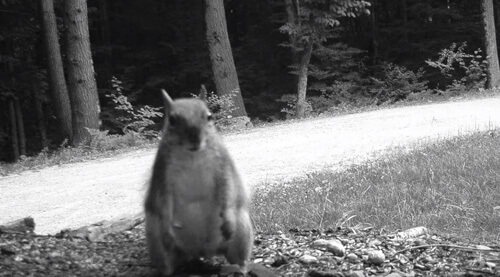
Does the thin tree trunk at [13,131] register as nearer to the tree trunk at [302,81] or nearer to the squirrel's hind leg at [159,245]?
the tree trunk at [302,81]

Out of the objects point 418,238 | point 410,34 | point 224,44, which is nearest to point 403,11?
point 410,34

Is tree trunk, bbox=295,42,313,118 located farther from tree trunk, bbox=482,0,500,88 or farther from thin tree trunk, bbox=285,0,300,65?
tree trunk, bbox=482,0,500,88

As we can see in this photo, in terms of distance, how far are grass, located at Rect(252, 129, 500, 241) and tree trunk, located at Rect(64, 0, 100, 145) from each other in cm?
894

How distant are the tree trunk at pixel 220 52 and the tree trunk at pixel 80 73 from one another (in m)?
3.81

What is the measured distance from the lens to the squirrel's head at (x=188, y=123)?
8.79ft

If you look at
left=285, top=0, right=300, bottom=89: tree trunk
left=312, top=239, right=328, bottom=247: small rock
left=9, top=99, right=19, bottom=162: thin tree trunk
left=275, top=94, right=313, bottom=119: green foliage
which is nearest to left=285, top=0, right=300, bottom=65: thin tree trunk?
left=285, top=0, right=300, bottom=89: tree trunk

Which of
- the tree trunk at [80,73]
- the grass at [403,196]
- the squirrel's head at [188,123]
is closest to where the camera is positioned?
the squirrel's head at [188,123]

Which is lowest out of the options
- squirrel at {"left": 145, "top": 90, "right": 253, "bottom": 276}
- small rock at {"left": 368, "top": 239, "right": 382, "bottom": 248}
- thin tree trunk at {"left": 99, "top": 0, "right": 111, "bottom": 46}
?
small rock at {"left": 368, "top": 239, "right": 382, "bottom": 248}

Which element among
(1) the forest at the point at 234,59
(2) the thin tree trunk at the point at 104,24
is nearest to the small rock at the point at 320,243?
A: (1) the forest at the point at 234,59

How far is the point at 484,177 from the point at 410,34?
23055mm

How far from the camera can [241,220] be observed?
2.99 meters

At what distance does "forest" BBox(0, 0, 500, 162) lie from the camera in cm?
1788

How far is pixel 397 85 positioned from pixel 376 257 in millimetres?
20788

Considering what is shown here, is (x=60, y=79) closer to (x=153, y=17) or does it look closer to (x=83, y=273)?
(x=153, y=17)
